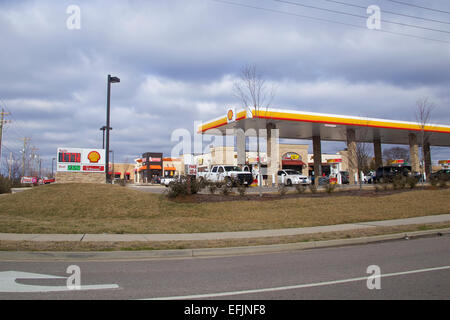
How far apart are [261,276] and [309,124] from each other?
33.1 metres

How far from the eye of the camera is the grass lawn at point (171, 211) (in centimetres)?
1323

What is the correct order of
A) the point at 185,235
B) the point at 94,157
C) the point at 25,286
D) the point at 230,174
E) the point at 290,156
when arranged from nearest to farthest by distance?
the point at 25,286
the point at 185,235
the point at 94,157
the point at 230,174
the point at 290,156

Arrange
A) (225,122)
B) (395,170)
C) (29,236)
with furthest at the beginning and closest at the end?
(395,170) < (225,122) < (29,236)

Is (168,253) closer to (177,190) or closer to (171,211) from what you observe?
(171,211)

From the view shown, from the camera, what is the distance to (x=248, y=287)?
6.18 metres

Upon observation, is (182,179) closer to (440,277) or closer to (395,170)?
(440,277)

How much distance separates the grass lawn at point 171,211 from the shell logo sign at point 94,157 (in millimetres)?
6555

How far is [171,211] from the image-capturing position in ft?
53.7

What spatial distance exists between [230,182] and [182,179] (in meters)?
3.15

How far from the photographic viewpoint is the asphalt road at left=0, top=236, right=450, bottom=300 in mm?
5734

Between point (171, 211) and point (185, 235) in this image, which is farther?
point (171, 211)

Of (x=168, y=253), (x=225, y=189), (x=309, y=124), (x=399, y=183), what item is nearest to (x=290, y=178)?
(x=309, y=124)

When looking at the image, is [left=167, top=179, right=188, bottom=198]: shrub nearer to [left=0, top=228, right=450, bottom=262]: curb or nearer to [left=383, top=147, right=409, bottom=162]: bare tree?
[left=0, top=228, right=450, bottom=262]: curb
